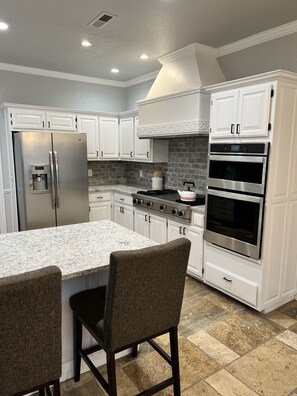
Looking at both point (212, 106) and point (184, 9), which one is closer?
point (184, 9)

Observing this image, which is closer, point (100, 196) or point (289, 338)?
point (289, 338)

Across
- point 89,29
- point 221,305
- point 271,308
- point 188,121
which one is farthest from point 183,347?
point 89,29

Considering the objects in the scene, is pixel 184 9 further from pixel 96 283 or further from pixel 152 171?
pixel 152 171

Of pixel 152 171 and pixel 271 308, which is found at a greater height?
pixel 152 171

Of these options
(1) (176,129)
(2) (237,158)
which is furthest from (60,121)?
(2) (237,158)

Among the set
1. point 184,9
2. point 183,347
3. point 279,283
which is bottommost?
point 183,347

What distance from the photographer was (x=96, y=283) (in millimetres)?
1951

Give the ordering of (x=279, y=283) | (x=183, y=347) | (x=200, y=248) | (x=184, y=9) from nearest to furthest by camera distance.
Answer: (x=183, y=347) → (x=184, y=9) → (x=279, y=283) → (x=200, y=248)

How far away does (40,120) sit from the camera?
13.7 feet

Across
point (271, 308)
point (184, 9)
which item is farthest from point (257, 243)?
point (184, 9)

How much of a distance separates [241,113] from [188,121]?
824mm

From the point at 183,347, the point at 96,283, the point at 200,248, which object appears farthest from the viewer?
the point at 200,248

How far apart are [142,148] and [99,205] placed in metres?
1.20

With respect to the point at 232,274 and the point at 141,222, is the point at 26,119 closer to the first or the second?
the point at 141,222
